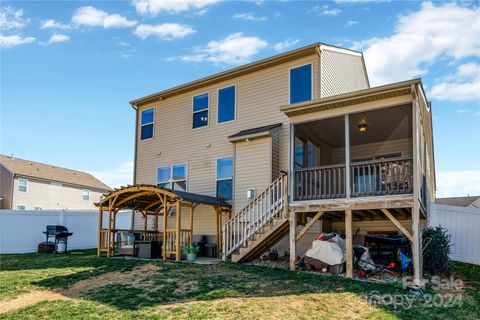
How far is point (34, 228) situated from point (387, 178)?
14.1 meters

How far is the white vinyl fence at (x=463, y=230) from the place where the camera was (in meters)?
13.1

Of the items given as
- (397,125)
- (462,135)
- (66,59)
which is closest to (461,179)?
(462,135)

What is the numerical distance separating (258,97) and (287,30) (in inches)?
95.9

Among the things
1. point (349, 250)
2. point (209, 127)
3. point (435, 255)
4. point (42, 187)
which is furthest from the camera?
point (42, 187)

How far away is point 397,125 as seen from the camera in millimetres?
11570

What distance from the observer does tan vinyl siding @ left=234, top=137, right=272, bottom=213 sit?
43.1 feet

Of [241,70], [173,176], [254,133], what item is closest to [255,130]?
[254,133]

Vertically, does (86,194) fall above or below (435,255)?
above

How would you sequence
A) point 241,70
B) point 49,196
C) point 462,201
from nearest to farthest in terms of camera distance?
1. point 241,70
2. point 462,201
3. point 49,196

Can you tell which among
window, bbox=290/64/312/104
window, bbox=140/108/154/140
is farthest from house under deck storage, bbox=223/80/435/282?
window, bbox=140/108/154/140

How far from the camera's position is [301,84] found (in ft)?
43.7

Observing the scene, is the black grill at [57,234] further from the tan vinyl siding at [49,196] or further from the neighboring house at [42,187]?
the tan vinyl siding at [49,196]

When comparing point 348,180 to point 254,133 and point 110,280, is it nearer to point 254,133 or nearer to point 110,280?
point 254,133

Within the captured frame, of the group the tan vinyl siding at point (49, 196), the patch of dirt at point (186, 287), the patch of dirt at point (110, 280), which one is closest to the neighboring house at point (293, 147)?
the patch of dirt at point (110, 280)
